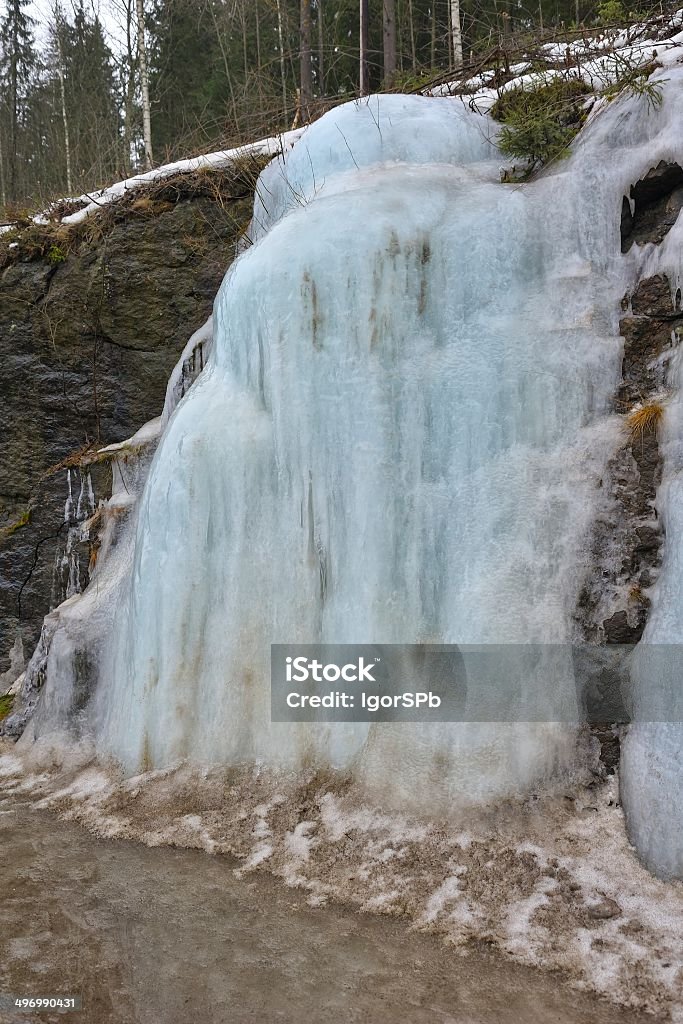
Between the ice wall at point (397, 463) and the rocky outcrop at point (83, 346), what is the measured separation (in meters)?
2.06

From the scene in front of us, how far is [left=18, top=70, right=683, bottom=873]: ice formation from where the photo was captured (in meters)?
3.49

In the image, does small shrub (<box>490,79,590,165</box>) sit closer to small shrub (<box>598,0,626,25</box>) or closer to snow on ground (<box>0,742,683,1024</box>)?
small shrub (<box>598,0,626,25</box>)

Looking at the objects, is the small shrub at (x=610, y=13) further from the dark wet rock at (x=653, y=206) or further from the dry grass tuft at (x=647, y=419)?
the dry grass tuft at (x=647, y=419)

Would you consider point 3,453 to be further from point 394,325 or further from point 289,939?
point 289,939

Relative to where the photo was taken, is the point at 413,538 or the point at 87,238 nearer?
the point at 413,538

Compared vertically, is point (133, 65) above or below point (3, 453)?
above

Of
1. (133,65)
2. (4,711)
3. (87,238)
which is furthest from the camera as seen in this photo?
(133,65)

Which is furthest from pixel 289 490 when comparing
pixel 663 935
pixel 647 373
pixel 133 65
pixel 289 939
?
pixel 133 65

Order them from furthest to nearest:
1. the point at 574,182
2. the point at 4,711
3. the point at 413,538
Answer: the point at 4,711, the point at 574,182, the point at 413,538

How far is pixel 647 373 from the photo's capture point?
12.1 feet

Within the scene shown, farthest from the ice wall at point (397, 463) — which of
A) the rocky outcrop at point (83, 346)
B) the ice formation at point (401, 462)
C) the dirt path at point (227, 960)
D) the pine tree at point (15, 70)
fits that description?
the pine tree at point (15, 70)

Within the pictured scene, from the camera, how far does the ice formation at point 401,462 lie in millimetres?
3492

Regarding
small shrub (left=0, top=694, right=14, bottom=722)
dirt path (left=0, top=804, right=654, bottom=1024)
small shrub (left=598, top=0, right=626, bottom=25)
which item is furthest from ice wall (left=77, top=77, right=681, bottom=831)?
small shrub (left=0, top=694, right=14, bottom=722)

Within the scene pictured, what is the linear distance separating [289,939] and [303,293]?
2908 millimetres
